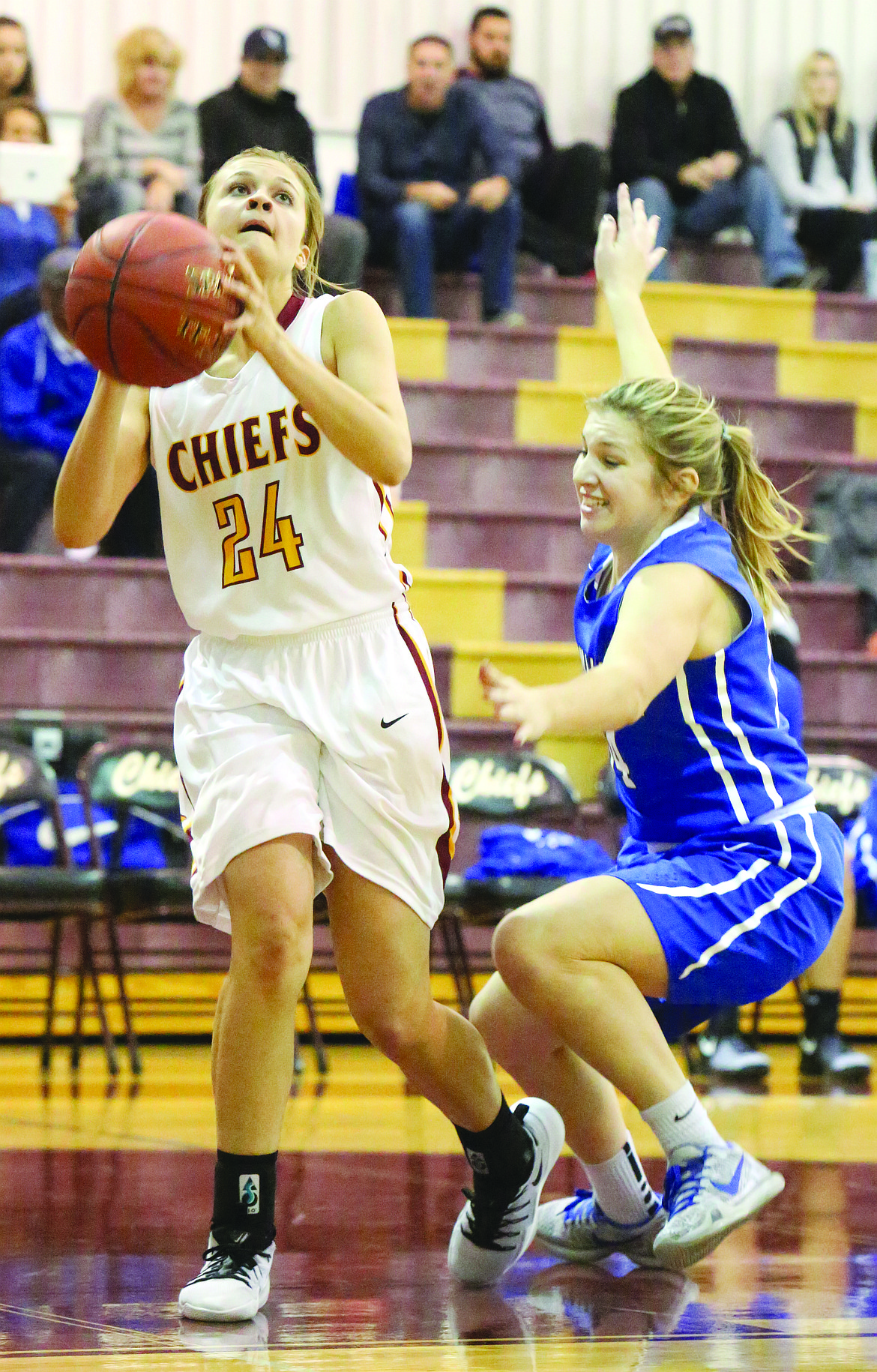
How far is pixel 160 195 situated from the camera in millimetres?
7605

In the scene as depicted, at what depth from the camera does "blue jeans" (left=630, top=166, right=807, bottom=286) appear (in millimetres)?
9172

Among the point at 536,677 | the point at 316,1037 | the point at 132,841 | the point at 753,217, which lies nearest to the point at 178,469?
the point at 316,1037

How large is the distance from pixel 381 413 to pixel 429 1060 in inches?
36.1

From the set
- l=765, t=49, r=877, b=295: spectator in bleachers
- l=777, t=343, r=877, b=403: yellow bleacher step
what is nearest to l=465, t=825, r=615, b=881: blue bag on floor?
l=777, t=343, r=877, b=403: yellow bleacher step

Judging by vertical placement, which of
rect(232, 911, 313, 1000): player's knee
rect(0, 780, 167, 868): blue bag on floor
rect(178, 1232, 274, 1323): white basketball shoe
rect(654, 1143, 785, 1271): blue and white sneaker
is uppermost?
rect(232, 911, 313, 1000): player's knee

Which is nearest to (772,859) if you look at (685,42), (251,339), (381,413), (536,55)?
(381,413)

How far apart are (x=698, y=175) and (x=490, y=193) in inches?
54.5

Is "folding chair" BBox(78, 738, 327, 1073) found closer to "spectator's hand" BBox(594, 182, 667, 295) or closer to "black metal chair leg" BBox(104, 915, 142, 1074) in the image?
"black metal chair leg" BBox(104, 915, 142, 1074)

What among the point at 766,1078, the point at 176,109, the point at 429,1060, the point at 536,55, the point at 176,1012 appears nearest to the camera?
the point at 429,1060

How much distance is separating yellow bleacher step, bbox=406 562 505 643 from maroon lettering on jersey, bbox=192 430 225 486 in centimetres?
445

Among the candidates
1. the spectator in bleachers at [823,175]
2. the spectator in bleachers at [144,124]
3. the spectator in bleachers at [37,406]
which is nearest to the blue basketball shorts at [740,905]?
the spectator in bleachers at [37,406]

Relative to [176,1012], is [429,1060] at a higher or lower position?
higher

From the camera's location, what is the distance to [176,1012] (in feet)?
20.4

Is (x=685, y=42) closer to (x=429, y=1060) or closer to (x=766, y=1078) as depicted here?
(x=766, y=1078)
